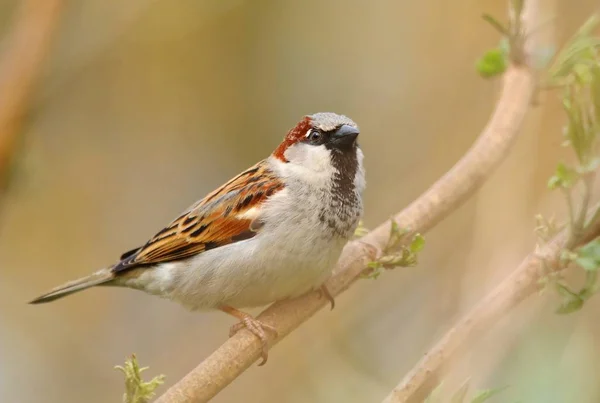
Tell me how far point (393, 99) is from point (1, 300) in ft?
8.64

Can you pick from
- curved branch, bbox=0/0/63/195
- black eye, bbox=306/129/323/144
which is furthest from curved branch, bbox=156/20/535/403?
curved branch, bbox=0/0/63/195

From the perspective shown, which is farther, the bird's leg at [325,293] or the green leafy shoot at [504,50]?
the bird's leg at [325,293]

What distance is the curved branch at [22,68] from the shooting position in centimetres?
178

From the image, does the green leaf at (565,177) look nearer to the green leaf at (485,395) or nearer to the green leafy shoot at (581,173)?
the green leafy shoot at (581,173)

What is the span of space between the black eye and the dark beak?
0.05 metres

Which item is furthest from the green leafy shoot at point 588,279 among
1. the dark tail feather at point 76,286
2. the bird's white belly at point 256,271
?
the dark tail feather at point 76,286

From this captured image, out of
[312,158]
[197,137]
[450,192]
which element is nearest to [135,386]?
[450,192]

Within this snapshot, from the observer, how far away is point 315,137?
8.41ft

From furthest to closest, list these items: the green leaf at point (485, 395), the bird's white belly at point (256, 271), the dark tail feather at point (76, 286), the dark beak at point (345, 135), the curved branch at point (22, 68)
Answer: the dark tail feather at point (76, 286), the dark beak at point (345, 135), the bird's white belly at point (256, 271), the curved branch at point (22, 68), the green leaf at point (485, 395)

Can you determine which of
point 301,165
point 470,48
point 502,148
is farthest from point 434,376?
point 470,48

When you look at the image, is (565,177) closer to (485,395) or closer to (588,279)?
(588,279)

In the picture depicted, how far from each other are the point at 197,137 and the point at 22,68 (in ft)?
9.53

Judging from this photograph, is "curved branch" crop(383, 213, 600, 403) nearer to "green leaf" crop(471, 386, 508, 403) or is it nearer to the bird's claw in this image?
"green leaf" crop(471, 386, 508, 403)

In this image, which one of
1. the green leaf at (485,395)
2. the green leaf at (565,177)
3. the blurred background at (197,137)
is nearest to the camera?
the green leaf at (485,395)
